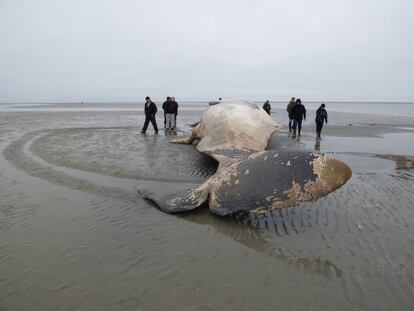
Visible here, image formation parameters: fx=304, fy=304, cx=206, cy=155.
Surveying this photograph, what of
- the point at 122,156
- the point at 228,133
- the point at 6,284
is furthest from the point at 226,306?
the point at 122,156

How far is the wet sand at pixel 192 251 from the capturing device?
3.02 metres

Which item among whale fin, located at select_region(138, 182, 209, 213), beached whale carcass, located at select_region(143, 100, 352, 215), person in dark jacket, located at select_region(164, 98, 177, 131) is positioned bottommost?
whale fin, located at select_region(138, 182, 209, 213)

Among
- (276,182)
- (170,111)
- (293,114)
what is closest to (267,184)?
(276,182)

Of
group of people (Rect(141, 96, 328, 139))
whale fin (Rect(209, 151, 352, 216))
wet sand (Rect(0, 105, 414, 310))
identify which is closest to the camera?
wet sand (Rect(0, 105, 414, 310))

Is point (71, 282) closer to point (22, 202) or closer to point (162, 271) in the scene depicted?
point (162, 271)

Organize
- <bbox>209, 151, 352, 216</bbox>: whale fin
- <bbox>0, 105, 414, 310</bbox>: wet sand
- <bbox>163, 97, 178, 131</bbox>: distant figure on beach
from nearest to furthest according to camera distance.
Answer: <bbox>0, 105, 414, 310</bbox>: wet sand, <bbox>209, 151, 352, 216</bbox>: whale fin, <bbox>163, 97, 178, 131</bbox>: distant figure on beach

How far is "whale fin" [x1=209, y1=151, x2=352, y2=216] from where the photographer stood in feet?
13.5

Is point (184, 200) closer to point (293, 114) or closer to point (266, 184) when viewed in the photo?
point (266, 184)

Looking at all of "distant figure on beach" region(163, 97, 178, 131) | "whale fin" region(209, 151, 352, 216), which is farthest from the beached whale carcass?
"distant figure on beach" region(163, 97, 178, 131)

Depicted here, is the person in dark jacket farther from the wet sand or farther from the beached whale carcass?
the beached whale carcass

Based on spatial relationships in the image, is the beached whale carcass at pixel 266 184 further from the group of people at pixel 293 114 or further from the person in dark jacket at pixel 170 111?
the person in dark jacket at pixel 170 111

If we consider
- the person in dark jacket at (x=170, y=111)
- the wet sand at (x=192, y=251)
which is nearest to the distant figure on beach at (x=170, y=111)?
the person in dark jacket at (x=170, y=111)

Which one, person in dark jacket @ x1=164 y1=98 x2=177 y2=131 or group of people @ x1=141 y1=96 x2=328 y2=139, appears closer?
group of people @ x1=141 y1=96 x2=328 y2=139

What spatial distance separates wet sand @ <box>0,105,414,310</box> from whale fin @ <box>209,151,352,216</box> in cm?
43
